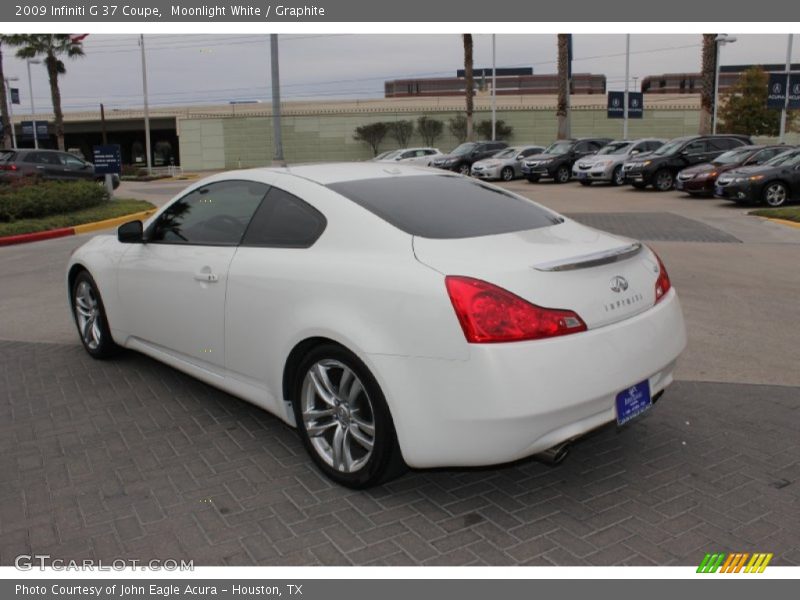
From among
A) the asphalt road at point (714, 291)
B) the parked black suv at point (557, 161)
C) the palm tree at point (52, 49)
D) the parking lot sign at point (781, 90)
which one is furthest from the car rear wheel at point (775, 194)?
the palm tree at point (52, 49)

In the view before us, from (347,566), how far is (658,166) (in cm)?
2273

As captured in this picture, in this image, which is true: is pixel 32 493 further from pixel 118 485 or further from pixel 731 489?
pixel 731 489

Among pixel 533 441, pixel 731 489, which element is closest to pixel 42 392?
pixel 533 441

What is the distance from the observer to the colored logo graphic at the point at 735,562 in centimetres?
301

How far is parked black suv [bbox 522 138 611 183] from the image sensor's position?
2938 cm

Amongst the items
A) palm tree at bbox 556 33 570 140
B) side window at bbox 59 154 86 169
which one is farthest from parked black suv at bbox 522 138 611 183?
side window at bbox 59 154 86 169

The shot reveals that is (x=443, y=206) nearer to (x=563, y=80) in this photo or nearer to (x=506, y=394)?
(x=506, y=394)

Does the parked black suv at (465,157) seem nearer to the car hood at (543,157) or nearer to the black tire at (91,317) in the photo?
the car hood at (543,157)

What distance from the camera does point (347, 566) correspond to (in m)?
3.06

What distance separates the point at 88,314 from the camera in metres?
6.02

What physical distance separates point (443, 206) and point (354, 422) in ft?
4.33

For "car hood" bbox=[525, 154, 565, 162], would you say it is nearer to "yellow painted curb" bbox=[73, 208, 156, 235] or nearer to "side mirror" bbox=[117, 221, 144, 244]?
"yellow painted curb" bbox=[73, 208, 156, 235]

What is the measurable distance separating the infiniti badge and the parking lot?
70cm

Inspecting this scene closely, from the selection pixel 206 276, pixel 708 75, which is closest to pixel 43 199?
pixel 206 276
